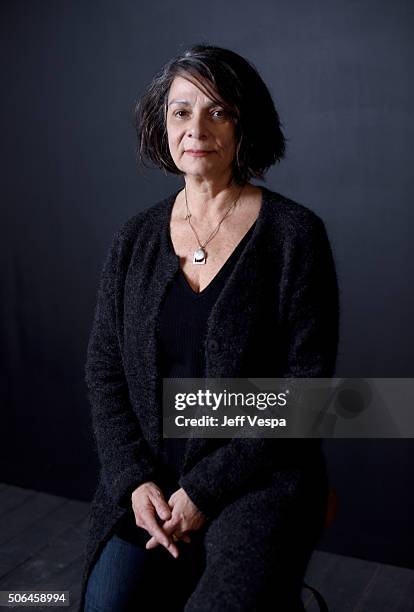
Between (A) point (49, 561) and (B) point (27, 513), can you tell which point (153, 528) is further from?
(B) point (27, 513)

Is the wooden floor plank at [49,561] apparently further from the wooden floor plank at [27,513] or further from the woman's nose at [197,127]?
the woman's nose at [197,127]

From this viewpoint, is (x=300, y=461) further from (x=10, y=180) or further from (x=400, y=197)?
(x=10, y=180)

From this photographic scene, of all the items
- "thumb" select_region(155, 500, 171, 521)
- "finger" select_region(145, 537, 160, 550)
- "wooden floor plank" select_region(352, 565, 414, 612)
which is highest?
"thumb" select_region(155, 500, 171, 521)

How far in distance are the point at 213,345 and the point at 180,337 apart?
8 centimetres

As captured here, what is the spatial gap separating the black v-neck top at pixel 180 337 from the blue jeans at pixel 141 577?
1.4 inches

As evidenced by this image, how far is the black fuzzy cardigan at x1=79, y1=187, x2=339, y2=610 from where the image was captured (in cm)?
132

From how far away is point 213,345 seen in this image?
4.38ft

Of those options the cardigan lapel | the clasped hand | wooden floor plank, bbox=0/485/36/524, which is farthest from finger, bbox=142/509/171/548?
wooden floor plank, bbox=0/485/36/524

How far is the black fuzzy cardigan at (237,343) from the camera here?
132 centimetres

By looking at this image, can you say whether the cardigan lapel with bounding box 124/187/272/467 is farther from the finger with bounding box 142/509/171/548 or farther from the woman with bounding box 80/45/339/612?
the finger with bounding box 142/509/171/548

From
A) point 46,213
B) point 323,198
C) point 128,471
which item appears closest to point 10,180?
point 46,213

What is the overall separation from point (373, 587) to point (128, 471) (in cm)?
124

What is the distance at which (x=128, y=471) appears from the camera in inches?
55.7

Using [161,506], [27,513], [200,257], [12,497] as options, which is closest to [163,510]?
[161,506]
